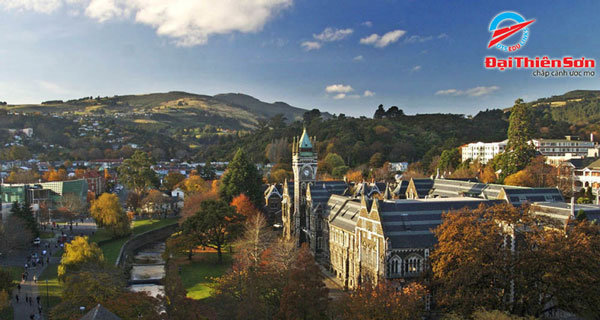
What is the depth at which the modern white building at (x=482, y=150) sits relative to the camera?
112 m

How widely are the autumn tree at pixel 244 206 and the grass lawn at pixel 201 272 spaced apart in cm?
970

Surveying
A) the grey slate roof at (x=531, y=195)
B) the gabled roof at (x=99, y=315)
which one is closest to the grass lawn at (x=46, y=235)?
the gabled roof at (x=99, y=315)

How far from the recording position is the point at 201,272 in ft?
182

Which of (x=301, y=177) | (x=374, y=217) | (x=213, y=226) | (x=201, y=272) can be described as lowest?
(x=201, y=272)

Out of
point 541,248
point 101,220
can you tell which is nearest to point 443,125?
→ point 101,220

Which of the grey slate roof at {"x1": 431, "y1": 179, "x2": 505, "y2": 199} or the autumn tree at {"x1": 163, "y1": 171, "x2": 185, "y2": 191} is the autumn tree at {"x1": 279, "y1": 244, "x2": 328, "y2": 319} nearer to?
the grey slate roof at {"x1": 431, "y1": 179, "x2": 505, "y2": 199}

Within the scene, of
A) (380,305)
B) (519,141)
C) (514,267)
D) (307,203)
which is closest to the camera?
(380,305)

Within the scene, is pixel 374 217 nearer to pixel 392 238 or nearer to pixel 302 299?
pixel 392 238

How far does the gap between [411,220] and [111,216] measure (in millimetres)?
49333

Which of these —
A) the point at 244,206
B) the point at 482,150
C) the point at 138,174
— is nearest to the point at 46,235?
the point at 244,206

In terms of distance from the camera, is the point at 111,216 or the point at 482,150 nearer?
the point at 111,216

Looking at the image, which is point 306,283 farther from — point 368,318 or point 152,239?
point 152,239

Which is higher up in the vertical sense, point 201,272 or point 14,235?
point 14,235

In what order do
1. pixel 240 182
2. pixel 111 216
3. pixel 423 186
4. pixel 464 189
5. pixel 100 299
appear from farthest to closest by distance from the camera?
pixel 240 182
pixel 111 216
pixel 423 186
pixel 464 189
pixel 100 299
